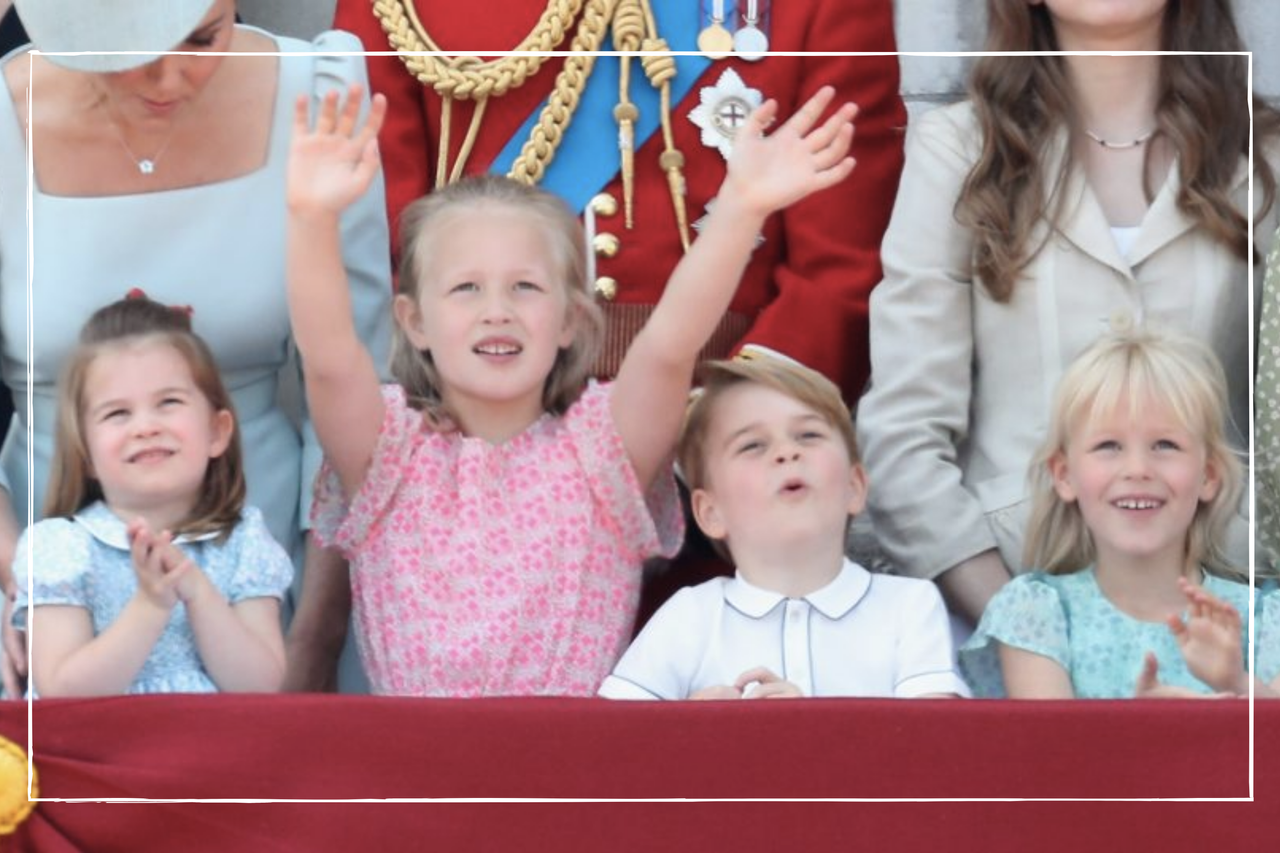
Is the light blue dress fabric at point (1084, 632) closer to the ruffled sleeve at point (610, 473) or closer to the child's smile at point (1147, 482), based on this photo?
the child's smile at point (1147, 482)

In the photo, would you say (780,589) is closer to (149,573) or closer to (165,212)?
(149,573)

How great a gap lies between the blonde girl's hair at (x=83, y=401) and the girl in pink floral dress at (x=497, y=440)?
104 millimetres

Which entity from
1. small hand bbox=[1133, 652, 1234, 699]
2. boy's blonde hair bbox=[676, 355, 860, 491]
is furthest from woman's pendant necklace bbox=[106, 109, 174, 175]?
small hand bbox=[1133, 652, 1234, 699]

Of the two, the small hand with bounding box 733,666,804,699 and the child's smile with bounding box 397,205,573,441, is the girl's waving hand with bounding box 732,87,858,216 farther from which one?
the small hand with bounding box 733,666,804,699

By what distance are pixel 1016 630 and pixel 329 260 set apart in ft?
2.60

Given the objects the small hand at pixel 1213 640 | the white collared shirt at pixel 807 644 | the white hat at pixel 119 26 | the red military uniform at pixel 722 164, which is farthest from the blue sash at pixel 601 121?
the small hand at pixel 1213 640

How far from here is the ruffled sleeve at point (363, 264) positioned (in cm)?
326

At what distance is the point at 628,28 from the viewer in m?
3.46

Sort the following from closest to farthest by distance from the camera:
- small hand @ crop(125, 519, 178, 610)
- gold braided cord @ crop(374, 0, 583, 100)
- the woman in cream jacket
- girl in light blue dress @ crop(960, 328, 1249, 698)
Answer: small hand @ crop(125, 519, 178, 610), girl in light blue dress @ crop(960, 328, 1249, 698), the woman in cream jacket, gold braided cord @ crop(374, 0, 583, 100)

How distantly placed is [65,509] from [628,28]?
82 centimetres

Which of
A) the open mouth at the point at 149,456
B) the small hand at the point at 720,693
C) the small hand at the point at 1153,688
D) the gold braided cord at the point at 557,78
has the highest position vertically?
the gold braided cord at the point at 557,78

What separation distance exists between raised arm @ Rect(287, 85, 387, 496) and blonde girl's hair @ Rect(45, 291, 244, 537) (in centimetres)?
10

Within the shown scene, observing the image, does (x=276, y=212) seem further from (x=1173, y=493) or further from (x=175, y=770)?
(x=1173, y=493)

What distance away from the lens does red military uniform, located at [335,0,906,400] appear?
342 centimetres
